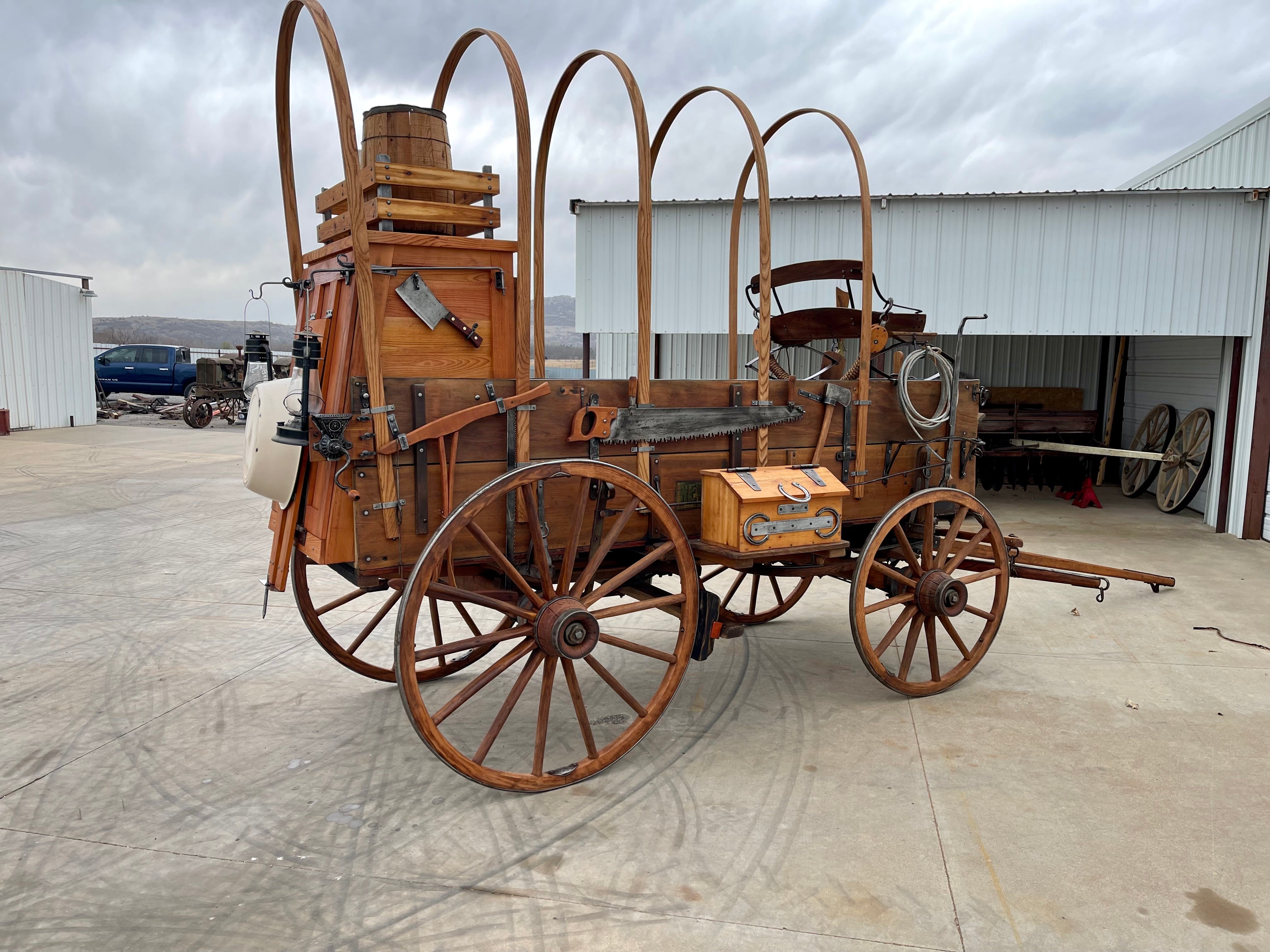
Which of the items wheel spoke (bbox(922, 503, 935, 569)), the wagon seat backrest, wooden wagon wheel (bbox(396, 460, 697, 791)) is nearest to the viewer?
wooden wagon wheel (bbox(396, 460, 697, 791))

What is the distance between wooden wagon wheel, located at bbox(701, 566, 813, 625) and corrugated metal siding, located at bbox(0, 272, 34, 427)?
1680cm

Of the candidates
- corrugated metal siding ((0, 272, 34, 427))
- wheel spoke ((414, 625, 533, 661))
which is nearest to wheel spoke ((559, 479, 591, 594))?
wheel spoke ((414, 625, 533, 661))

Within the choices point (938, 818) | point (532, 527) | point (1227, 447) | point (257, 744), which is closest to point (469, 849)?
point (532, 527)

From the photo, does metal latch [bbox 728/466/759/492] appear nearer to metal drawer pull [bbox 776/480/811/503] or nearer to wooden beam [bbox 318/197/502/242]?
metal drawer pull [bbox 776/480/811/503]

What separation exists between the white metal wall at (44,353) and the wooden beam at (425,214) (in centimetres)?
1801

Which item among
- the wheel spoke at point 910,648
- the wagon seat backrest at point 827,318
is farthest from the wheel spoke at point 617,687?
the wagon seat backrest at point 827,318

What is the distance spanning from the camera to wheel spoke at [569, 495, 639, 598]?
3400 mm

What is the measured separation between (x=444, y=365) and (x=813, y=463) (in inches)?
71.9

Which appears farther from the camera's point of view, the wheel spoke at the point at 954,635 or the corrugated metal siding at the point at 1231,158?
the corrugated metal siding at the point at 1231,158

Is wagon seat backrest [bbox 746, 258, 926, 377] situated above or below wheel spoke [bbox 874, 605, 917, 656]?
above

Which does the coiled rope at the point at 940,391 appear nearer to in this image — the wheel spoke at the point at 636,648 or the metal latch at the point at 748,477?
the metal latch at the point at 748,477

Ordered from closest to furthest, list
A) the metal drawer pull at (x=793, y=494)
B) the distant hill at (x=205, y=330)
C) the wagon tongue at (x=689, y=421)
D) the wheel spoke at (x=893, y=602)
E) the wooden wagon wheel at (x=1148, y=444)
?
1. the wagon tongue at (x=689, y=421)
2. the metal drawer pull at (x=793, y=494)
3. the wheel spoke at (x=893, y=602)
4. the wooden wagon wheel at (x=1148, y=444)
5. the distant hill at (x=205, y=330)

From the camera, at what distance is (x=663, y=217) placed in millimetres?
9305

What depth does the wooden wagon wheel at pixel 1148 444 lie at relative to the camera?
10.8 meters
